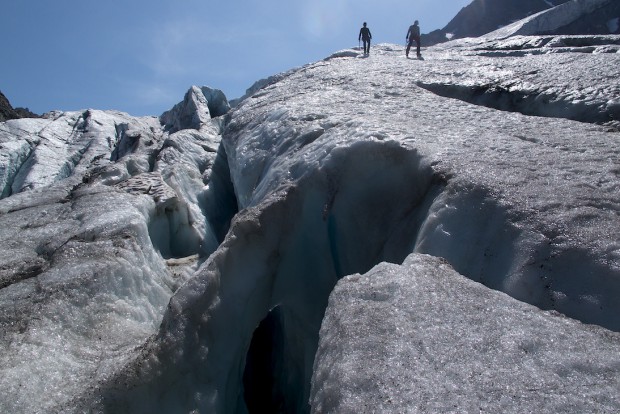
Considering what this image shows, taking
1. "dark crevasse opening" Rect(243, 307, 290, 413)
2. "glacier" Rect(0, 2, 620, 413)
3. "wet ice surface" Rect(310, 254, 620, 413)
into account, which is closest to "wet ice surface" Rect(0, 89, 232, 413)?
"glacier" Rect(0, 2, 620, 413)

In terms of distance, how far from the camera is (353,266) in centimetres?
570

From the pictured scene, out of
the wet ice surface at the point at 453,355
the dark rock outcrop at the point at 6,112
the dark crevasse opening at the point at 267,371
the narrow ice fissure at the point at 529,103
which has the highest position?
the dark rock outcrop at the point at 6,112

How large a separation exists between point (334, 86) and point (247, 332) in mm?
6688

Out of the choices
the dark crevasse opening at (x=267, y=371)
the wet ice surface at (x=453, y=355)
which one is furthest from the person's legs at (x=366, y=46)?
the wet ice surface at (x=453, y=355)

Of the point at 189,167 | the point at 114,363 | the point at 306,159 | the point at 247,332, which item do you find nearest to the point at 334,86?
the point at 189,167

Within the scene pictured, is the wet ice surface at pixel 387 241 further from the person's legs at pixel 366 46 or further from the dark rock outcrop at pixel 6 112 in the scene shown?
the dark rock outcrop at pixel 6 112

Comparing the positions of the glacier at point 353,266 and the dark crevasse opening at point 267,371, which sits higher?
the glacier at point 353,266

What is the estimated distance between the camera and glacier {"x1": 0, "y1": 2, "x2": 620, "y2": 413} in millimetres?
2936

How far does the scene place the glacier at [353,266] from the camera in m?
2.94

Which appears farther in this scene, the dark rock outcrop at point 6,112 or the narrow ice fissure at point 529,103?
the dark rock outcrop at point 6,112

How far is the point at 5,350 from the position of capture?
4.71 metres

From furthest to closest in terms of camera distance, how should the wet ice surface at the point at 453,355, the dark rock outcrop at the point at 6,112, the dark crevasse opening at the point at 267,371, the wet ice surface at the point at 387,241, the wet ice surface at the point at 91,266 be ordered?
the dark rock outcrop at the point at 6,112, the dark crevasse opening at the point at 267,371, the wet ice surface at the point at 91,266, the wet ice surface at the point at 387,241, the wet ice surface at the point at 453,355

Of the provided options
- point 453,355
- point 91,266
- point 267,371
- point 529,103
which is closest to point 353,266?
point 267,371

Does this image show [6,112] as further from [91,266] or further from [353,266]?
[353,266]
